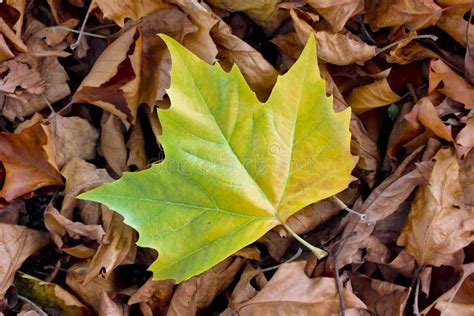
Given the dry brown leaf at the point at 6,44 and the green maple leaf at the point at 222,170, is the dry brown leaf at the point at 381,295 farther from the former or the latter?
the dry brown leaf at the point at 6,44

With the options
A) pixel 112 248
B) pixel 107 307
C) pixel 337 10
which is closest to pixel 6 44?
pixel 112 248

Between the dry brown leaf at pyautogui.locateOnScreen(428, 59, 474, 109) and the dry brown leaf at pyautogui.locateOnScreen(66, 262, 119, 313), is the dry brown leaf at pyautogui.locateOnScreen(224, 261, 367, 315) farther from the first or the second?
the dry brown leaf at pyautogui.locateOnScreen(428, 59, 474, 109)

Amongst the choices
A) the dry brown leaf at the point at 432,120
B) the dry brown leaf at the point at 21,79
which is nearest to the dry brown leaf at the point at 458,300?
the dry brown leaf at the point at 432,120

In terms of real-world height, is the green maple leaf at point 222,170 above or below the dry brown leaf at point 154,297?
above

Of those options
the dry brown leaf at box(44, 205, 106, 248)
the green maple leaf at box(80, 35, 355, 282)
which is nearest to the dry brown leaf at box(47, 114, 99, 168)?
the dry brown leaf at box(44, 205, 106, 248)

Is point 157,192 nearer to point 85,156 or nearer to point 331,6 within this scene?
point 85,156

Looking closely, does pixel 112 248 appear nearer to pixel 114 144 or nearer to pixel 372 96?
pixel 114 144
